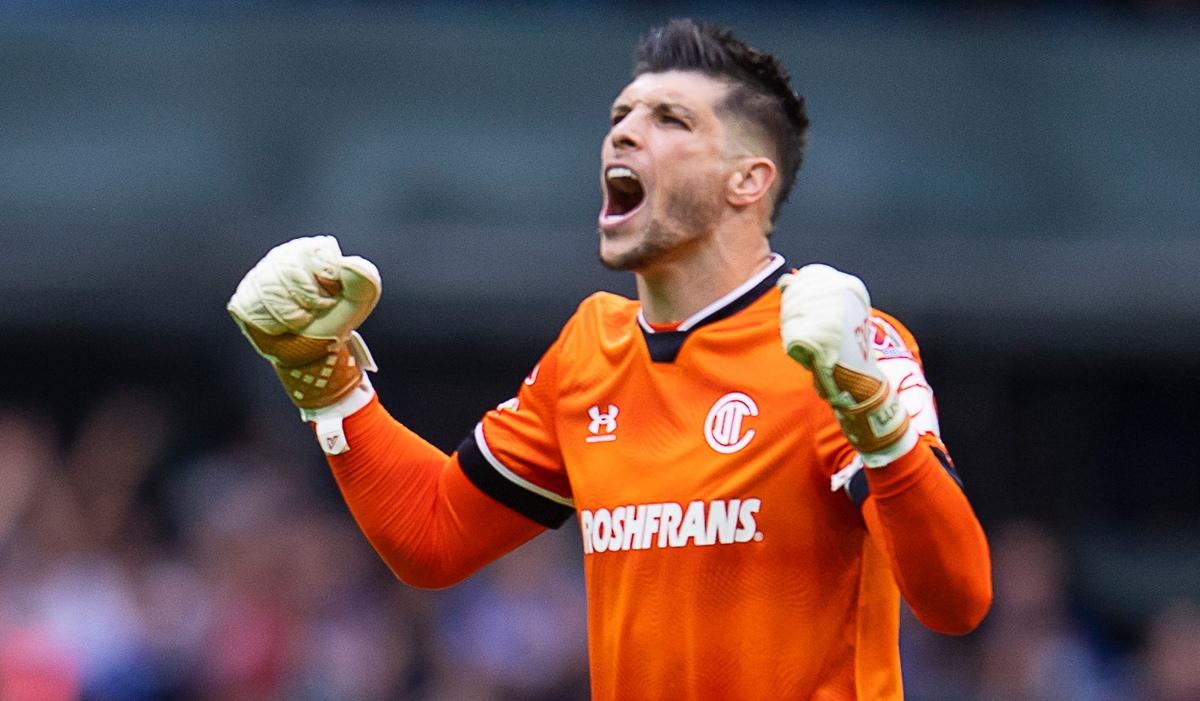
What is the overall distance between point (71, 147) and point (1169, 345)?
6.98 m

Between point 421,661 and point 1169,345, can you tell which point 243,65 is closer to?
point 421,661

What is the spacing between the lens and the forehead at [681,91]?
3586mm

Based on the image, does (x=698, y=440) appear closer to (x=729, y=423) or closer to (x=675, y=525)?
(x=729, y=423)

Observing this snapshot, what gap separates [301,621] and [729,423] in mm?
4573

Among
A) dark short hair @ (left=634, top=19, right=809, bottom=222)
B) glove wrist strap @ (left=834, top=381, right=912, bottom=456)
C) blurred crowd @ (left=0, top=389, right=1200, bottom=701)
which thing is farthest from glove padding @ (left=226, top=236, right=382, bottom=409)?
blurred crowd @ (left=0, top=389, right=1200, bottom=701)

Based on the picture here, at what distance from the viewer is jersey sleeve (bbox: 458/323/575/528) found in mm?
3750

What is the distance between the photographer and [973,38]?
408 inches

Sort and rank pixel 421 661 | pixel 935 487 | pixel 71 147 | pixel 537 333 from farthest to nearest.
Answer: pixel 537 333 < pixel 71 147 < pixel 421 661 < pixel 935 487

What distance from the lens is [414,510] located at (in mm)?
3785

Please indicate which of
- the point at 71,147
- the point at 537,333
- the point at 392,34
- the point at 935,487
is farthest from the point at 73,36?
the point at 935,487

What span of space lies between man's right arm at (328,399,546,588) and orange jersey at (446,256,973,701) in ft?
1.10

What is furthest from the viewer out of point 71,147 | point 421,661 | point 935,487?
point 71,147

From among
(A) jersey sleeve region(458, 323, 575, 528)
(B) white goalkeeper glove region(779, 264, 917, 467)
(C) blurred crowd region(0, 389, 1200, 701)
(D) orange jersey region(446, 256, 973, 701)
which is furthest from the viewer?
(C) blurred crowd region(0, 389, 1200, 701)

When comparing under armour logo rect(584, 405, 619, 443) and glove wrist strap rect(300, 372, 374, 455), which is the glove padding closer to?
glove wrist strap rect(300, 372, 374, 455)
